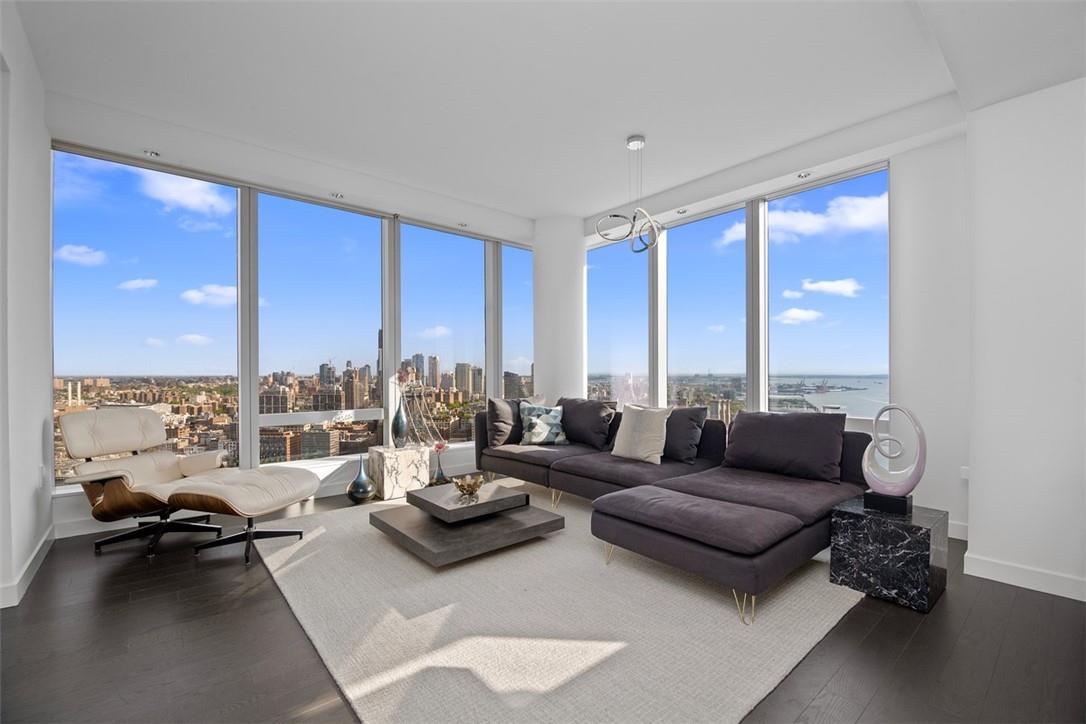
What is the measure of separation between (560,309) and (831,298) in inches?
112

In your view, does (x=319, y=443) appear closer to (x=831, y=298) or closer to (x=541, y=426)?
(x=541, y=426)

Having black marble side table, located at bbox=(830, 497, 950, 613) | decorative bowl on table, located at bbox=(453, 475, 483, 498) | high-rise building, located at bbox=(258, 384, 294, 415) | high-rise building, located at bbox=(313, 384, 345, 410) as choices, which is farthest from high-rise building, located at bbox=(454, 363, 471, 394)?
black marble side table, located at bbox=(830, 497, 950, 613)

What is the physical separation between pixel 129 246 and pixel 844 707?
5.25 meters

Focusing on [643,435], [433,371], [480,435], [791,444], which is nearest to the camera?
[791,444]

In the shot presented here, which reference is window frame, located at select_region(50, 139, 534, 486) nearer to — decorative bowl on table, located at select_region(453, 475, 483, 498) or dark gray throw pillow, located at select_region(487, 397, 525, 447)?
dark gray throw pillow, located at select_region(487, 397, 525, 447)

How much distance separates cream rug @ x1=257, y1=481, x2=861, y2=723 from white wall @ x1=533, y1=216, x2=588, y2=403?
9.72 ft

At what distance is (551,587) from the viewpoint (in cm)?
265

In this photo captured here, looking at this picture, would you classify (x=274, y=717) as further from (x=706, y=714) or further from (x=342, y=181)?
(x=342, y=181)

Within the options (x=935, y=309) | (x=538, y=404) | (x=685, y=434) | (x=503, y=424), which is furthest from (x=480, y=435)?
(x=935, y=309)

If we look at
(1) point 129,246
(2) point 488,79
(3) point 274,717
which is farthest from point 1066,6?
(1) point 129,246

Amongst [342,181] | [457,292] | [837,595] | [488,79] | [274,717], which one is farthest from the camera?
[457,292]

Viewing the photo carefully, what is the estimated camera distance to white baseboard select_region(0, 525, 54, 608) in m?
2.43

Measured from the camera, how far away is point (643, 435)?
4082mm

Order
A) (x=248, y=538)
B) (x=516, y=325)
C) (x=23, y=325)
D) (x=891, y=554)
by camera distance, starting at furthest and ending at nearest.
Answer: (x=516, y=325), (x=248, y=538), (x=23, y=325), (x=891, y=554)
